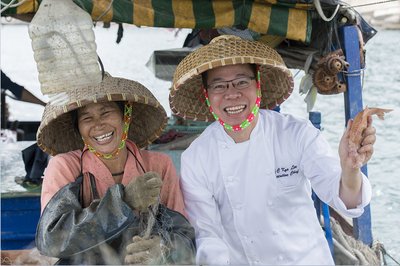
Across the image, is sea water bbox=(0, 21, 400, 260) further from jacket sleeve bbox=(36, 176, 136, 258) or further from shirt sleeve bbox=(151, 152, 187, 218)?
jacket sleeve bbox=(36, 176, 136, 258)

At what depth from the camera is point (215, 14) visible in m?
3.25

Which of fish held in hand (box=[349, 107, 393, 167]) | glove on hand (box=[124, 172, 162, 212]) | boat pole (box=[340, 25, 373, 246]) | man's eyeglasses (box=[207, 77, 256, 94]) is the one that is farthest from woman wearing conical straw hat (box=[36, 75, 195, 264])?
boat pole (box=[340, 25, 373, 246])

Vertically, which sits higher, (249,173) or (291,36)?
(291,36)

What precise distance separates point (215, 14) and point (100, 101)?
42.4 inches

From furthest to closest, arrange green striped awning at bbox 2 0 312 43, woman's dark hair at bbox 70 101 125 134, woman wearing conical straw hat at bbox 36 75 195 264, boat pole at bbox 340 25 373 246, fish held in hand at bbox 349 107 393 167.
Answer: boat pole at bbox 340 25 373 246
green striped awning at bbox 2 0 312 43
woman's dark hair at bbox 70 101 125 134
woman wearing conical straw hat at bbox 36 75 195 264
fish held in hand at bbox 349 107 393 167

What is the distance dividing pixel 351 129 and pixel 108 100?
1.05 m

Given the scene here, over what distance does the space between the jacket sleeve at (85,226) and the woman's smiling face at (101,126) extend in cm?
34

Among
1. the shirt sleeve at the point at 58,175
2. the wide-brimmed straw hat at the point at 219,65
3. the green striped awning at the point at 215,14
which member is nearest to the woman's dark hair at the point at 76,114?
the shirt sleeve at the point at 58,175

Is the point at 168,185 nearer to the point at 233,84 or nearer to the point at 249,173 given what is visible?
the point at 249,173

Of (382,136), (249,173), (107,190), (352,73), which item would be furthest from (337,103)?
(107,190)

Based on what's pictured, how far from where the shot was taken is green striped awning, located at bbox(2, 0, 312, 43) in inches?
122

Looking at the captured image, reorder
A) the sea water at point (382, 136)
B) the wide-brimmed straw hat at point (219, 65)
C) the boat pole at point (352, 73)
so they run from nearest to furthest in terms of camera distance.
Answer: the wide-brimmed straw hat at point (219, 65)
the boat pole at point (352, 73)
the sea water at point (382, 136)

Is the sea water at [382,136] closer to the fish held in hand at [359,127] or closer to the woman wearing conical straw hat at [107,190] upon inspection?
the fish held in hand at [359,127]

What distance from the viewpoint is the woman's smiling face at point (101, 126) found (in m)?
2.48
